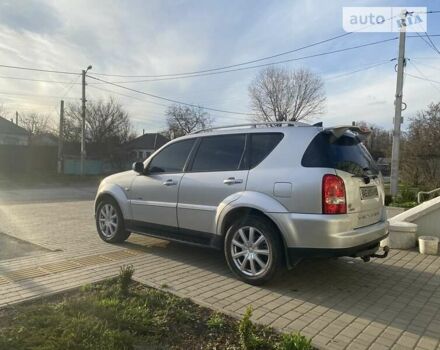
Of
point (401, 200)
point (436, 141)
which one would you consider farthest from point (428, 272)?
point (436, 141)

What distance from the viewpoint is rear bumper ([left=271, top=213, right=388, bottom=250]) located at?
4148mm

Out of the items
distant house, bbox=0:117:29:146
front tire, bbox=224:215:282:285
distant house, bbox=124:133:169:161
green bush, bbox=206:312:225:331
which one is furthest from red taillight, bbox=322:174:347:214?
distant house, bbox=124:133:169:161

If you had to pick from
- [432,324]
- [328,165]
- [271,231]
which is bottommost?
[432,324]

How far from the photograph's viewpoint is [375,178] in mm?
4902

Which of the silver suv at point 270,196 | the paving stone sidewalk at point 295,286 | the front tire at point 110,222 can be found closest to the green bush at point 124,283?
the paving stone sidewalk at point 295,286

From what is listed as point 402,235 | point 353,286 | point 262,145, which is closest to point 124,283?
point 262,145

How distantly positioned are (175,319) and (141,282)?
1155 millimetres

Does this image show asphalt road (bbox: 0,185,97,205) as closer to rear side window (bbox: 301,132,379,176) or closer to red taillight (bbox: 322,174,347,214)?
rear side window (bbox: 301,132,379,176)

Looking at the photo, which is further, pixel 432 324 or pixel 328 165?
pixel 328 165

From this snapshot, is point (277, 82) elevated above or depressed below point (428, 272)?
above

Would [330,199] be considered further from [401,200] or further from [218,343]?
[401,200]

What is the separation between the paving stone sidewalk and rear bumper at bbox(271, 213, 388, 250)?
561 millimetres

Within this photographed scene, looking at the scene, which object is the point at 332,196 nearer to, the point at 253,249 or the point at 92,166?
the point at 253,249

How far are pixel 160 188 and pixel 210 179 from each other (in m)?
0.99
